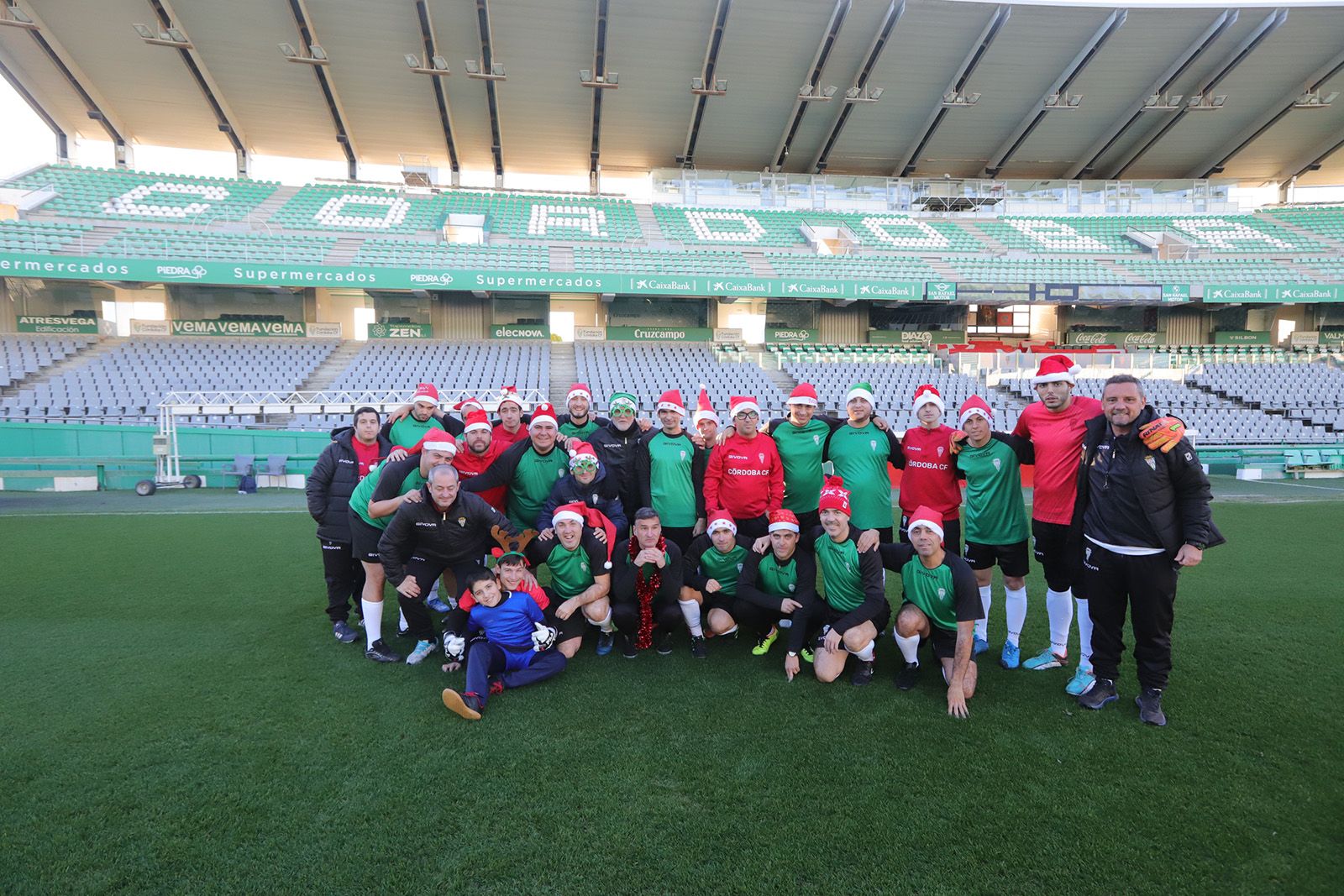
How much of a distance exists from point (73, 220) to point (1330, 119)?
46350mm

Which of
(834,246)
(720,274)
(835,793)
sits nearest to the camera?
(835,793)

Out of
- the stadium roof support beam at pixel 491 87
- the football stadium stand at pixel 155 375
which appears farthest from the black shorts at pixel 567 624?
the stadium roof support beam at pixel 491 87

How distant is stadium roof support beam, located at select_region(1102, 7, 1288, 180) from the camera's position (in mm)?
21438

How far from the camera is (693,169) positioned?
94.5 feet

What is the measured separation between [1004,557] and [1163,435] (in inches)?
52.7

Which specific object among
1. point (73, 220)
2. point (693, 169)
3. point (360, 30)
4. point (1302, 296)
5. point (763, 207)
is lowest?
point (1302, 296)

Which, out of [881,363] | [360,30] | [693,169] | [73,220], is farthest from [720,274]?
[73,220]

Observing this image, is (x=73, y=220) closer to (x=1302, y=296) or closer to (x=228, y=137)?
(x=228, y=137)

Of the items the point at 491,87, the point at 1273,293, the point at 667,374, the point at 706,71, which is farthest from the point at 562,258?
the point at 1273,293

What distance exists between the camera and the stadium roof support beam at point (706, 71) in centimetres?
2142

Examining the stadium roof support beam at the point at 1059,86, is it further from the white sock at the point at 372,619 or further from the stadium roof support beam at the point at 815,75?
the white sock at the point at 372,619

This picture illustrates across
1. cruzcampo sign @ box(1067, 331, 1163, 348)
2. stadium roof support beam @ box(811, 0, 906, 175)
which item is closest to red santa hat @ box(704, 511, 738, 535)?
stadium roof support beam @ box(811, 0, 906, 175)

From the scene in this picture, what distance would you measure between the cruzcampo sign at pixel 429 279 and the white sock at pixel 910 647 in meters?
18.4

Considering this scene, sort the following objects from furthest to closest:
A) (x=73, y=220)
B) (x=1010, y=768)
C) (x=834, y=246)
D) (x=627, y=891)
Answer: (x=834, y=246), (x=73, y=220), (x=1010, y=768), (x=627, y=891)
